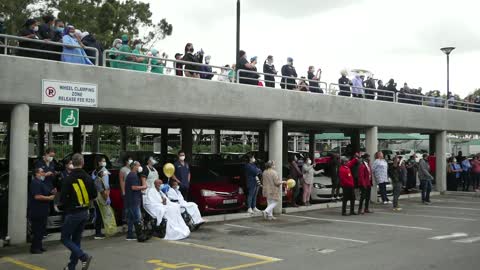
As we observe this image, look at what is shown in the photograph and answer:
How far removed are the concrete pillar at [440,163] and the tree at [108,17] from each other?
54.0 ft

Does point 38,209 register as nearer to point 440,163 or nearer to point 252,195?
point 252,195

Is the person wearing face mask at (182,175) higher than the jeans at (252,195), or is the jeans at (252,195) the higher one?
the person wearing face mask at (182,175)

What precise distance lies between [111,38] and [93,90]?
16309 millimetres

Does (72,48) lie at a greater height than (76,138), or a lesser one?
Answer: greater

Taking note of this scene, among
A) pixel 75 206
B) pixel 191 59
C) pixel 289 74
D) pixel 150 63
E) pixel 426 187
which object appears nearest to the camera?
pixel 75 206

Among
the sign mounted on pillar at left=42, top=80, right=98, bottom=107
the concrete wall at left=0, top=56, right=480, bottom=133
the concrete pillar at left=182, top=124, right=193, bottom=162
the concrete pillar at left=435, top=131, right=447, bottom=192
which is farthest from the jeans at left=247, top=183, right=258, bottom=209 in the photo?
the concrete pillar at left=435, top=131, right=447, bottom=192

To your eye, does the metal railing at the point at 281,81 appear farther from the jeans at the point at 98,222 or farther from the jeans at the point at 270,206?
the jeans at the point at 98,222

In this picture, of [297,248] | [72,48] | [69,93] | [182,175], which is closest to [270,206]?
[182,175]

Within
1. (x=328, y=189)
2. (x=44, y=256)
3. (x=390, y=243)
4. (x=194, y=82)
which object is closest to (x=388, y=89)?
(x=328, y=189)

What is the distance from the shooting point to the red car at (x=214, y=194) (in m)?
14.0

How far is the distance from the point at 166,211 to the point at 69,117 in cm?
285

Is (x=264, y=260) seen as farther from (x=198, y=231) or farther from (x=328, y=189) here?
(x=328, y=189)

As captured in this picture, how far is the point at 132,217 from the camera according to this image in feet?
36.3

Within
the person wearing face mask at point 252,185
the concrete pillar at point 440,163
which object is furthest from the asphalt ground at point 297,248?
the concrete pillar at point 440,163
